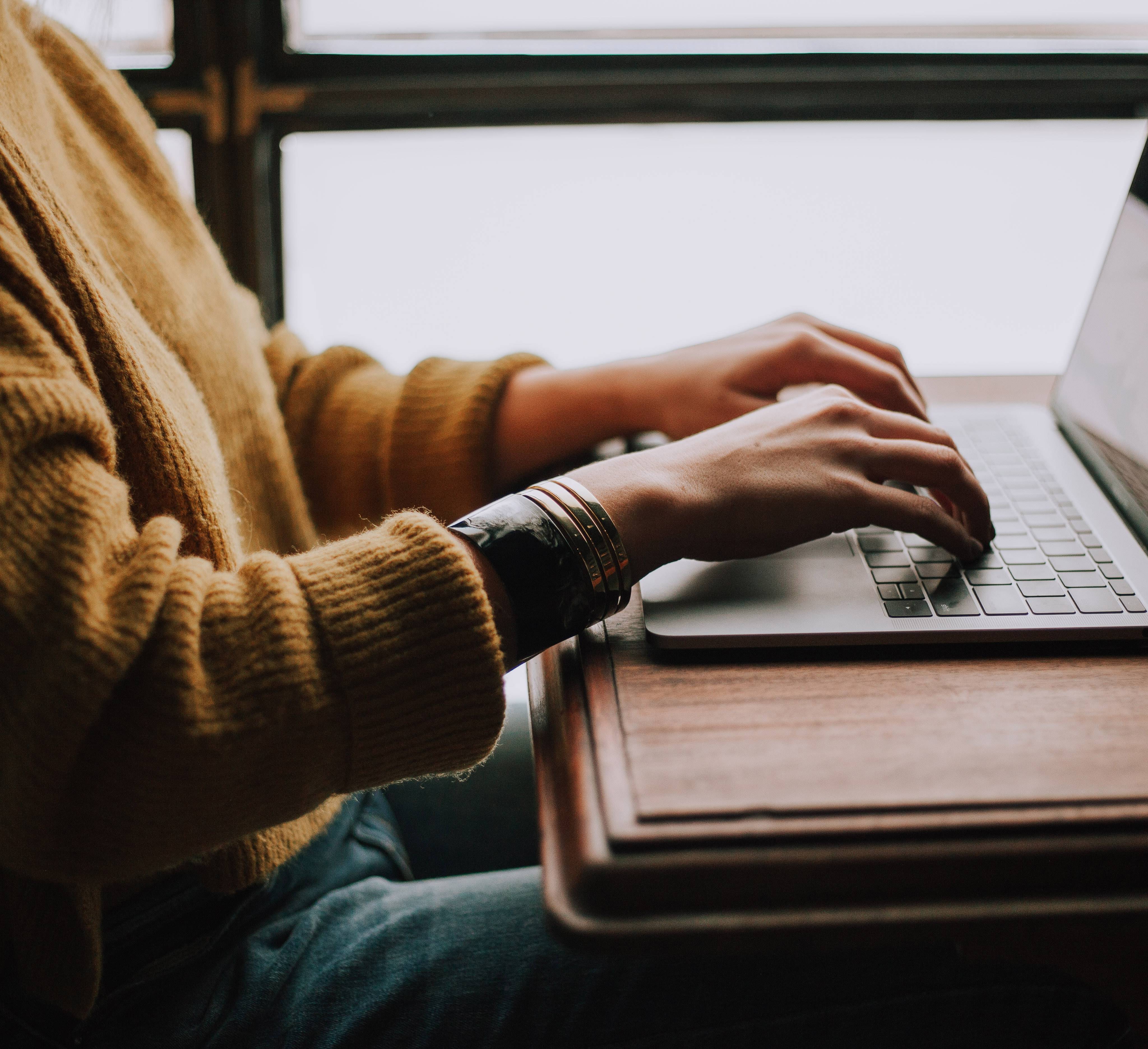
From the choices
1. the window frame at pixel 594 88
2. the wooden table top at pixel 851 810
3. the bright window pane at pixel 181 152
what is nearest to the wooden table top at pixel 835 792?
the wooden table top at pixel 851 810

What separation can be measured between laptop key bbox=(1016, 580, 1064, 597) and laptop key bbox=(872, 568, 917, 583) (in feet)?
0.22

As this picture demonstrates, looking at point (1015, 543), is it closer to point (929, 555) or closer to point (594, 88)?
point (929, 555)

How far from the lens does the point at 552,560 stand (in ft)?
1.59

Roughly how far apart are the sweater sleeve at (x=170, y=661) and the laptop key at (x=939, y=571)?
0.98ft

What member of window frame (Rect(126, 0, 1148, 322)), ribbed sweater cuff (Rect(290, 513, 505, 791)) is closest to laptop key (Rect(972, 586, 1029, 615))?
ribbed sweater cuff (Rect(290, 513, 505, 791))

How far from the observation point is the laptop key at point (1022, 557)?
58 cm

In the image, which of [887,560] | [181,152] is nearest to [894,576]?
[887,560]

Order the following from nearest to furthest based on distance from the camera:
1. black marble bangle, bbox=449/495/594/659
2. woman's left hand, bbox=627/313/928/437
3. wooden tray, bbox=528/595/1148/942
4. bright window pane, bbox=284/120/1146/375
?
1. wooden tray, bbox=528/595/1148/942
2. black marble bangle, bbox=449/495/594/659
3. woman's left hand, bbox=627/313/928/437
4. bright window pane, bbox=284/120/1146/375

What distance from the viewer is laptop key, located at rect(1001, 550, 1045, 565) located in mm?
576

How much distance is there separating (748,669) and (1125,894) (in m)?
0.20

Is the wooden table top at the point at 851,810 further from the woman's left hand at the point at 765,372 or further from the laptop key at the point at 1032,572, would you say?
the woman's left hand at the point at 765,372

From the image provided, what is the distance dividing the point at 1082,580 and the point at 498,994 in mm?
462

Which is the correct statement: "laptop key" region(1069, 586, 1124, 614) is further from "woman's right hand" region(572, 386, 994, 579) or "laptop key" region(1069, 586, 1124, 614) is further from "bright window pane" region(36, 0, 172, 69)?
"bright window pane" region(36, 0, 172, 69)

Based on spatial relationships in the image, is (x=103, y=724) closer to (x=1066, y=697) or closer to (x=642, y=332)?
(x=1066, y=697)
